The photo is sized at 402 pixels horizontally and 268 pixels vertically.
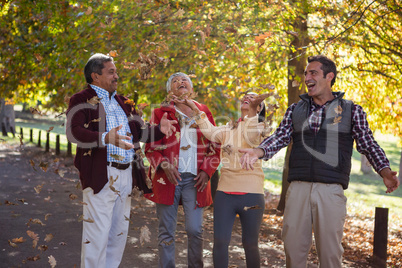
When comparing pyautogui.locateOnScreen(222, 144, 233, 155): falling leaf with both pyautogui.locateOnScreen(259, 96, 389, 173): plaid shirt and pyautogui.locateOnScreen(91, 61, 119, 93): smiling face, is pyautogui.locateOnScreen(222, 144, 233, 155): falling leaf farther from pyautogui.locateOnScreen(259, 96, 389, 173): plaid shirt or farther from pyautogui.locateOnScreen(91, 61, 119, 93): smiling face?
pyautogui.locateOnScreen(91, 61, 119, 93): smiling face

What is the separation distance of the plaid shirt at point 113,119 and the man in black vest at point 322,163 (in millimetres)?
1293

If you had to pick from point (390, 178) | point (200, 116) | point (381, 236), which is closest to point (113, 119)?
point (200, 116)

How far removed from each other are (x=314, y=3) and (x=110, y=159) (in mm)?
7005

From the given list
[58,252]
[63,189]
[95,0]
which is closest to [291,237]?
[58,252]

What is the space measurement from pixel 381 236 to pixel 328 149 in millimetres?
3937

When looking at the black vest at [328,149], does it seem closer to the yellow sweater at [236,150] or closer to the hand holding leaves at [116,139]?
the yellow sweater at [236,150]

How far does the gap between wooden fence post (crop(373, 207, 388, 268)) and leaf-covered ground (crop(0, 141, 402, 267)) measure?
373 millimetres

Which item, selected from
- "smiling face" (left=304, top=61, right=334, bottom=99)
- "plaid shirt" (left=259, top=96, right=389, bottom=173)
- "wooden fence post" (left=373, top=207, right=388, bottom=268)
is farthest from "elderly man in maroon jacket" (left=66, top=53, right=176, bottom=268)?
"wooden fence post" (left=373, top=207, right=388, bottom=268)

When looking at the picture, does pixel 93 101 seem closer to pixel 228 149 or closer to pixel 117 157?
pixel 117 157

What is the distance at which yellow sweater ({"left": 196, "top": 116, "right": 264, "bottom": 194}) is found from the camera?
4.91 metres

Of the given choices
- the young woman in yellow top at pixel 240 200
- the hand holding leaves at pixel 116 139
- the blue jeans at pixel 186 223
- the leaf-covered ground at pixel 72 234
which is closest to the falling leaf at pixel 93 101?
the hand holding leaves at pixel 116 139

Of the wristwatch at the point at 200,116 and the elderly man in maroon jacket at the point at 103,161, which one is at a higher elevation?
the wristwatch at the point at 200,116

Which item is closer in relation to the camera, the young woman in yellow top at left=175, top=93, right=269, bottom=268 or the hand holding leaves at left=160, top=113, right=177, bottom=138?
the young woman in yellow top at left=175, top=93, right=269, bottom=268

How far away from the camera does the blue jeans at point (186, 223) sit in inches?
203
